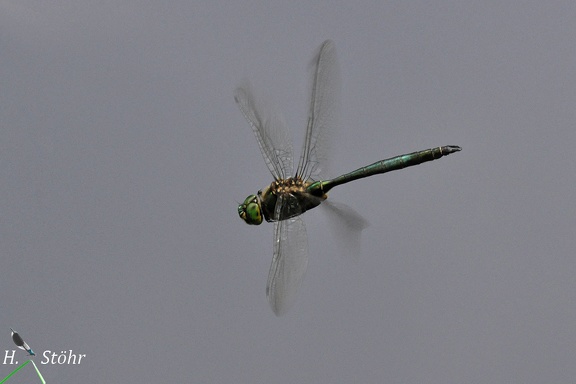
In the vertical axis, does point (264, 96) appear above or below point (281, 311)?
above

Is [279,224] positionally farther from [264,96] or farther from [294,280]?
[264,96]

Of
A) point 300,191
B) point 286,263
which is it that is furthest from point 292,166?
point 286,263

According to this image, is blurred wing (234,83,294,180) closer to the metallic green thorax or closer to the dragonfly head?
the metallic green thorax

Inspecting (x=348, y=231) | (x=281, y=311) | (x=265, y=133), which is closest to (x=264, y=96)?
(x=265, y=133)

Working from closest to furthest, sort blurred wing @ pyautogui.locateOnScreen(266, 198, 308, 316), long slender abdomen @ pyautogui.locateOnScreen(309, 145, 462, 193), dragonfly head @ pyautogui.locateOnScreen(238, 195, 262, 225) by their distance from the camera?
1. blurred wing @ pyautogui.locateOnScreen(266, 198, 308, 316)
2. long slender abdomen @ pyautogui.locateOnScreen(309, 145, 462, 193)
3. dragonfly head @ pyautogui.locateOnScreen(238, 195, 262, 225)

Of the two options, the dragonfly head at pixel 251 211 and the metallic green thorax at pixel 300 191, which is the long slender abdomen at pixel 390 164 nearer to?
the metallic green thorax at pixel 300 191

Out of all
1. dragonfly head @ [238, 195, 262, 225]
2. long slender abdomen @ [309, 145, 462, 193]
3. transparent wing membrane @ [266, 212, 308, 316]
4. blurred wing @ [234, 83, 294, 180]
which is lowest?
transparent wing membrane @ [266, 212, 308, 316]

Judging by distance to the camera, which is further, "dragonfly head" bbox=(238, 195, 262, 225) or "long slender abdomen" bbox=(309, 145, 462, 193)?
"dragonfly head" bbox=(238, 195, 262, 225)
